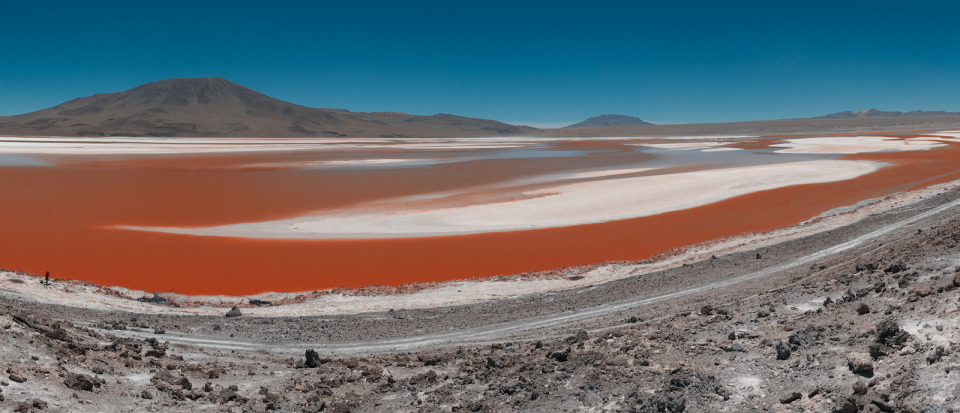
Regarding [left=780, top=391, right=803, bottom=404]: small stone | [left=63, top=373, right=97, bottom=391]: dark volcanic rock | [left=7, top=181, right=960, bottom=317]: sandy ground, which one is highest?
[left=63, top=373, right=97, bottom=391]: dark volcanic rock

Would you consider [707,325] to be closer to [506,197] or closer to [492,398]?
[492,398]

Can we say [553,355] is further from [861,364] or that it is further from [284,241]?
[284,241]

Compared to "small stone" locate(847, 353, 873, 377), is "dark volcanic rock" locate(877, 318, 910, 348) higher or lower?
higher

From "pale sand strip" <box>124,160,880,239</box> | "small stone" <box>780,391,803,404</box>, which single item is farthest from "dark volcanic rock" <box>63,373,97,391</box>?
"pale sand strip" <box>124,160,880,239</box>

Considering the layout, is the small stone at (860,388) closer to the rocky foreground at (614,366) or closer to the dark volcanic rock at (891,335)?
the rocky foreground at (614,366)

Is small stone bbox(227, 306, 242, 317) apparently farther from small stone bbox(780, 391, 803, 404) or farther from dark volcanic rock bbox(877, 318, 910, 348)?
dark volcanic rock bbox(877, 318, 910, 348)

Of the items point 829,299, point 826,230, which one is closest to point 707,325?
point 829,299

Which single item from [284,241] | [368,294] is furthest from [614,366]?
[284,241]
